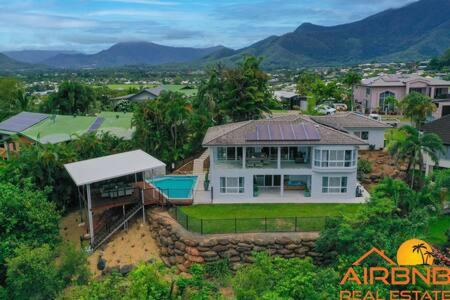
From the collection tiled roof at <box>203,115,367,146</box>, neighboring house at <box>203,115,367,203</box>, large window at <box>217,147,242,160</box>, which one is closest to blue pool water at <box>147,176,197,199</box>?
neighboring house at <box>203,115,367,203</box>

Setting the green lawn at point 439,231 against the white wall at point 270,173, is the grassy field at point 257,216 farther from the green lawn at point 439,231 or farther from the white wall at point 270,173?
the green lawn at point 439,231

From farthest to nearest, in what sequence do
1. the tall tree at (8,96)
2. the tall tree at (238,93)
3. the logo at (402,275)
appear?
the tall tree at (8,96), the tall tree at (238,93), the logo at (402,275)

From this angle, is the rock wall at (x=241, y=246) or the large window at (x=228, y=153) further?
the large window at (x=228, y=153)

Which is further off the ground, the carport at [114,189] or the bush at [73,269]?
the carport at [114,189]

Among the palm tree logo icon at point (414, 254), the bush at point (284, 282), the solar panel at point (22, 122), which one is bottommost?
the bush at point (284, 282)

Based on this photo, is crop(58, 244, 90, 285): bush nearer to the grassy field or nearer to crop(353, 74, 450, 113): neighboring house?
the grassy field

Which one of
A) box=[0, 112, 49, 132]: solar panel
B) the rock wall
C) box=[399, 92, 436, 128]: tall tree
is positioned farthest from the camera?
box=[0, 112, 49, 132]: solar panel

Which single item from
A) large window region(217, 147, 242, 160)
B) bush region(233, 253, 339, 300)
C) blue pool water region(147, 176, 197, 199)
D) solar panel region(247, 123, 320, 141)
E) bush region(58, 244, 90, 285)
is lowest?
bush region(58, 244, 90, 285)

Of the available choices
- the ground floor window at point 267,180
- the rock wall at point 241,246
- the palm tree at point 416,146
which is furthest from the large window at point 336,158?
the rock wall at point 241,246
